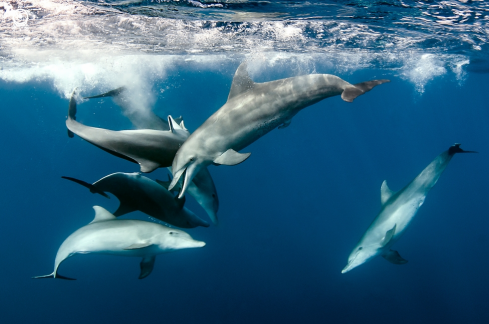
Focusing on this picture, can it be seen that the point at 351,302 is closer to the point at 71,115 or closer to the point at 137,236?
the point at 137,236

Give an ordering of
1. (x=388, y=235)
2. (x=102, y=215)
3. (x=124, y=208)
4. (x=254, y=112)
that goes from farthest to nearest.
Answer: (x=388, y=235), (x=102, y=215), (x=124, y=208), (x=254, y=112)

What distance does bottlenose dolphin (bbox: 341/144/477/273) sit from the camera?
7.75m

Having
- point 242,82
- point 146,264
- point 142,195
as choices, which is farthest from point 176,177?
point 146,264

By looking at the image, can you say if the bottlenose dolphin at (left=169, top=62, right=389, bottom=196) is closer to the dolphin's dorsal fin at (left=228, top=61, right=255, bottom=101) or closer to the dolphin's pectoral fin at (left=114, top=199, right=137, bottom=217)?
the dolphin's dorsal fin at (left=228, top=61, right=255, bottom=101)

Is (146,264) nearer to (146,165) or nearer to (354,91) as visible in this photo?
(146,165)

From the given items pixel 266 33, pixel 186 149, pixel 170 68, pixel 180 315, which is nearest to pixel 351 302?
pixel 180 315

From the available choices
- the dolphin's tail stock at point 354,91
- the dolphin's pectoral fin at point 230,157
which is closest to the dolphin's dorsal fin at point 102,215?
the dolphin's pectoral fin at point 230,157

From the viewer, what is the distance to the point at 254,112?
430 centimetres

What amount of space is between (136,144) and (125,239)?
243cm

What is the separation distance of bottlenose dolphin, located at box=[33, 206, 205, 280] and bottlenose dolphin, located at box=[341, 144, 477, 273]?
5.09 meters

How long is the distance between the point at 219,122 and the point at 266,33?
1186 cm

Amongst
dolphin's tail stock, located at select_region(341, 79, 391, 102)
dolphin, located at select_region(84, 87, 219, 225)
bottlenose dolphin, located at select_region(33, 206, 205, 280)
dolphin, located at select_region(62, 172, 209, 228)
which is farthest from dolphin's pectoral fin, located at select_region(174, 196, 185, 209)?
dolphin's tail stock, located at select_region(341, 79, 391, 102)

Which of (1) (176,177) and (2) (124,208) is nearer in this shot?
(1) (176,177)

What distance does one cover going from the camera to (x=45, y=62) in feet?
68.7
